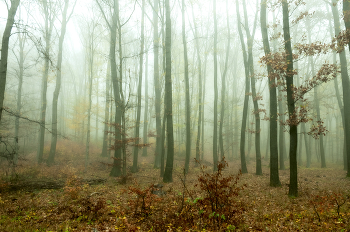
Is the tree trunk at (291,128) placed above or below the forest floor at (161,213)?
above

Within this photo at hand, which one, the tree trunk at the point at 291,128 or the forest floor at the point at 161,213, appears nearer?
the forest floor at the point at 161,213

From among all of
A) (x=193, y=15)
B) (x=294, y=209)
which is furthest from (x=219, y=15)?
(x=294, y=209)

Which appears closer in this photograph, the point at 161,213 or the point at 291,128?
the point at 161,213

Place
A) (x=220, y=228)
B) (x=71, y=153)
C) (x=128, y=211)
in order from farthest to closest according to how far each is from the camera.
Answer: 1. (x=71, y=153)
2. (x=128, y=211)
3. (x=220, y=228)

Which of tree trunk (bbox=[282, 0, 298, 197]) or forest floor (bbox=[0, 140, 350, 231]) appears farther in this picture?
tree trunk (bbox=[282, 0, 298, 197])

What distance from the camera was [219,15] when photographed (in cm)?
1673

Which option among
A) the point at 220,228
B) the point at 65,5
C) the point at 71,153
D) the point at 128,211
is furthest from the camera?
the point at 71,153

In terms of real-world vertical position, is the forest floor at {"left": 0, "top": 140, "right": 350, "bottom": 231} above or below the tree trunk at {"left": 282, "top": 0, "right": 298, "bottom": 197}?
below

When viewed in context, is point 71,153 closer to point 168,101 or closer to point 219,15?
point 168,101

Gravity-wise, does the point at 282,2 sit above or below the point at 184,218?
A: above

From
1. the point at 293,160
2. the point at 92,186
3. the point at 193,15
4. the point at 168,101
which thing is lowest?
the point at 92,186

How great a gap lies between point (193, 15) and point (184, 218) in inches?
589

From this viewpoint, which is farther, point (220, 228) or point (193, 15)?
point (193, 15)

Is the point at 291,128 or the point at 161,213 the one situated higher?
the point at 291,128
